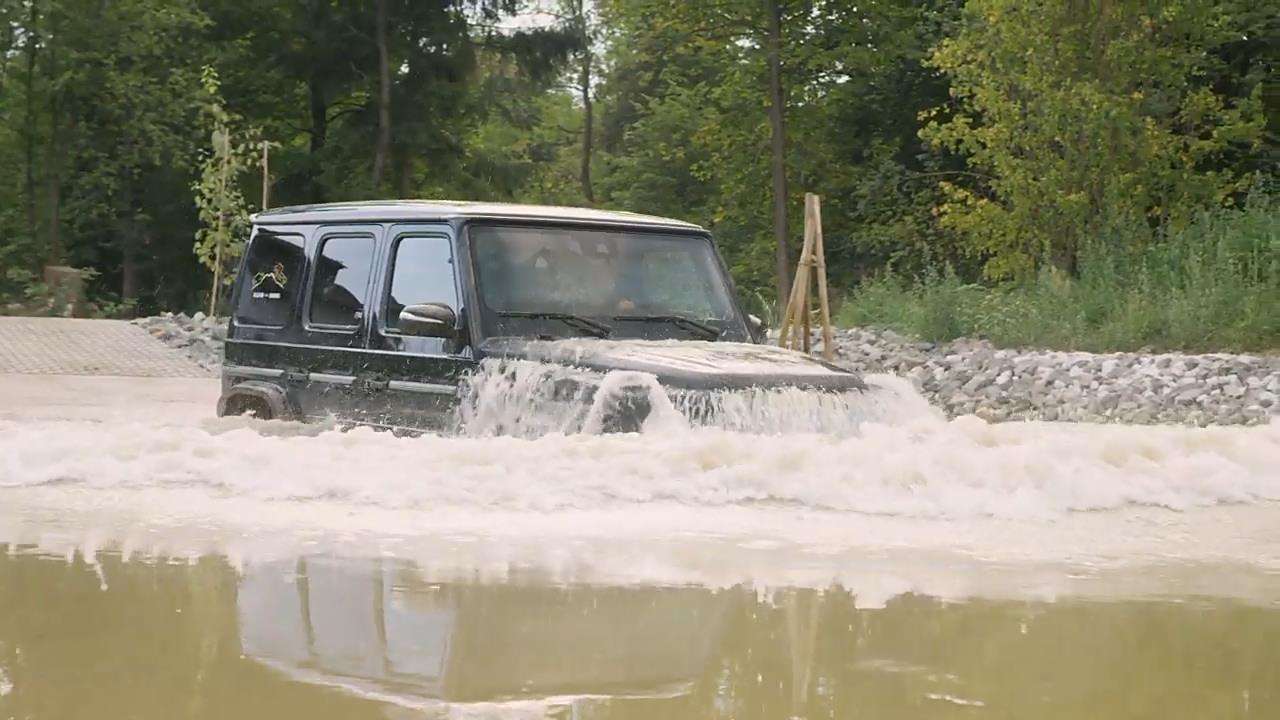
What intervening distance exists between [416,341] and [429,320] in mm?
328

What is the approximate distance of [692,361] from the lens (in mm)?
6656

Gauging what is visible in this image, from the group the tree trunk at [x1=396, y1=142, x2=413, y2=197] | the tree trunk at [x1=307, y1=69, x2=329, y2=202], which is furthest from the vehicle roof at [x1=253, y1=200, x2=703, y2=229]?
the tree trunk at [x1=396, y1=142, x2=413, y2=197]

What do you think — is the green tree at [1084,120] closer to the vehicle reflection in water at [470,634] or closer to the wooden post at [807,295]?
the wooden post at [807,295]

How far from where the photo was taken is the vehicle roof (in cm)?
755

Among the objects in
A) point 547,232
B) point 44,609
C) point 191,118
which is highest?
point 191,118

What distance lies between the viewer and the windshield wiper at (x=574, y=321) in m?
7.30

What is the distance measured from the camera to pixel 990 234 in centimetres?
2178

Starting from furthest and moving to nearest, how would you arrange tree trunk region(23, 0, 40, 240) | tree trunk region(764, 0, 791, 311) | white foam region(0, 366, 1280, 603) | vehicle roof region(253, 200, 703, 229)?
1. tree trunk region(23, 0, 40, 240)
2. tree trunk region(764, 0, 791, 311)
3. vehicle roof region(253, 200, 703, 229)
4. white foam region(0, 366, 1280, 603)

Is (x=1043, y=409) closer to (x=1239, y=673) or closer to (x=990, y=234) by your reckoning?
(x=990, y=234)

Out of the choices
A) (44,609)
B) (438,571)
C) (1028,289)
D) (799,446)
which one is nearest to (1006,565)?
(799,446)

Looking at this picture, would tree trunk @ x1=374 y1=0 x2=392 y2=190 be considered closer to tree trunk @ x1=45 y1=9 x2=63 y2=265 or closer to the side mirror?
tree trunk @ x1=45 y1=9 x2=63 y2=265

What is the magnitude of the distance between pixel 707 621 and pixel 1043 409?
11452 millimetres

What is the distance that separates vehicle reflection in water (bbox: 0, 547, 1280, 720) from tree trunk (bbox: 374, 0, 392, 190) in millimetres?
32086

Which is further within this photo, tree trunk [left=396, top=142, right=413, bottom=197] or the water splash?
tree trunk [left=396, top=142, right=413, bottom=197]
